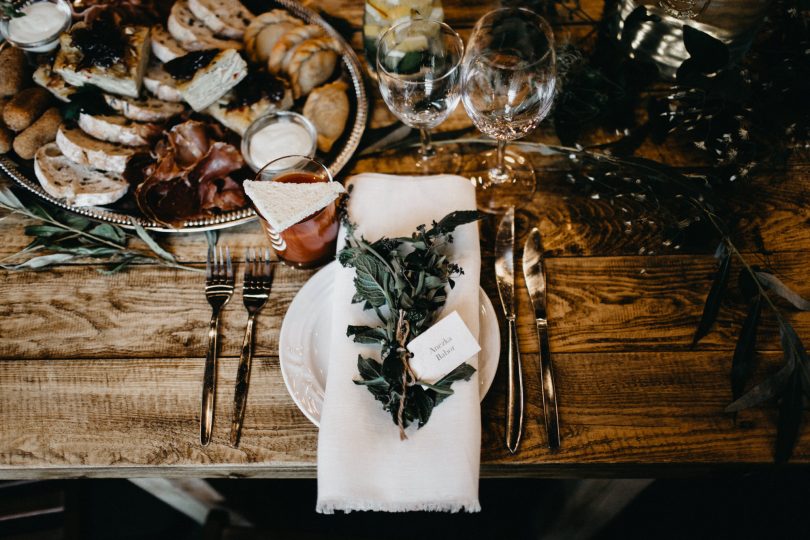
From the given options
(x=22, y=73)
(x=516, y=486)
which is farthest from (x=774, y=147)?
(x=22, y=73)

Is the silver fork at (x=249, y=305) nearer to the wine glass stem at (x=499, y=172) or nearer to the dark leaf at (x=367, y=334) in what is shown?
the dark leaf at (x=367, y=334)

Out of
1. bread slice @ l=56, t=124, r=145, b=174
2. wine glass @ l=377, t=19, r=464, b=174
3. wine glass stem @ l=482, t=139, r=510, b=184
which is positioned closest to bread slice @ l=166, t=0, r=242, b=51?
bread slice @ l=56, t=124, r=145, b=174

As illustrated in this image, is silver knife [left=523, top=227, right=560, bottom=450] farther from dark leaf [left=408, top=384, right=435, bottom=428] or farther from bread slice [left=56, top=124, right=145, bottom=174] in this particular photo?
bread slice [left=56, top=124, right=145, bottom=174]

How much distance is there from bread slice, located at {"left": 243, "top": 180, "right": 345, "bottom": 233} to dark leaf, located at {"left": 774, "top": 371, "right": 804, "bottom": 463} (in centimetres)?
83

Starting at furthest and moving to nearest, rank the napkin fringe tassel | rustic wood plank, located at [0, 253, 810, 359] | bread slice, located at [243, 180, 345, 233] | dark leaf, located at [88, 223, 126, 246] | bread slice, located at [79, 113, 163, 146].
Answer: bread slice, located at [79, 113, 163, 146], dark leaf, located at [88, 223, 126, 246], rustic wood plank, located at [0, 253, 810, 359], bread slice, located at [243, 180, 345, 233], the napkin fringe tassel

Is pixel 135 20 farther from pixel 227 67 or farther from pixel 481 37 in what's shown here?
pixel 481 37

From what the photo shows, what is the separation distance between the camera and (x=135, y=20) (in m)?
1.35

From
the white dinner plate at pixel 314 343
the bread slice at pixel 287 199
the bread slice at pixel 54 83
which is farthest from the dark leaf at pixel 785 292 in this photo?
the bread slice at pixel 54 83

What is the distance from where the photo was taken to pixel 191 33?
1299 millimetres

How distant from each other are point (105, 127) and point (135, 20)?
350 millimetres

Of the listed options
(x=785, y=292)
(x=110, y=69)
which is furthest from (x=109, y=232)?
(x=785, y=292)

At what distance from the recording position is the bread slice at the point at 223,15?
130cm

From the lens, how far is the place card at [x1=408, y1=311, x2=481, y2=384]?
2.79 ft

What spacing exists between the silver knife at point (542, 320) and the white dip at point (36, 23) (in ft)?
4.34
